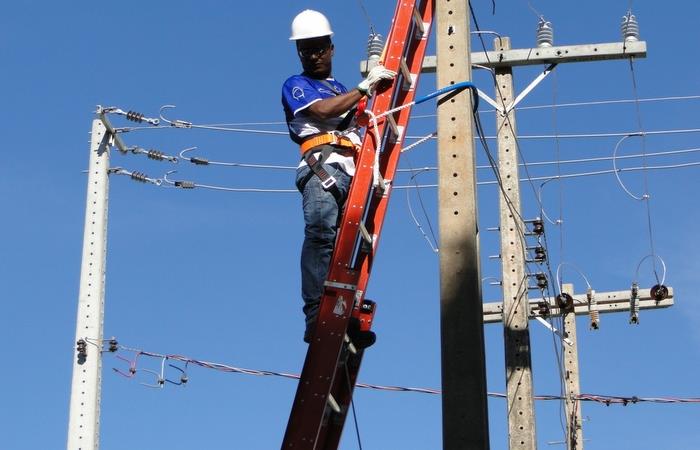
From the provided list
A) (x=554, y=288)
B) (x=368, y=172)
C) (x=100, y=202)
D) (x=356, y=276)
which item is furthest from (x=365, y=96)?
(x=554, y=288)

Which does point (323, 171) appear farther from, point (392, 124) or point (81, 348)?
point (81, 348)

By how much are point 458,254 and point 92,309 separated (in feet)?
19.5

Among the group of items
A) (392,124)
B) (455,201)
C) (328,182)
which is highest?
(392,124)

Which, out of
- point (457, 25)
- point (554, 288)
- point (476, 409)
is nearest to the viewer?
point (476, 409)

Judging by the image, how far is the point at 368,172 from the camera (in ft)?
22.7

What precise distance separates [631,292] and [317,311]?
A: 8.62 m

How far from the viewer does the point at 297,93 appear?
24.1ft

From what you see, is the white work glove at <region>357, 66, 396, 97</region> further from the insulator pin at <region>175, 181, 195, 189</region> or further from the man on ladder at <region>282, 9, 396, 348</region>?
the insulator pin at <region>175, 181, 195, 189</region>

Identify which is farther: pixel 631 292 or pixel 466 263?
pixel 631 292

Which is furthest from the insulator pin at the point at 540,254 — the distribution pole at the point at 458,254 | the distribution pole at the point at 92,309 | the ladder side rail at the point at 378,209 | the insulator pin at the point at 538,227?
the distribution pole at the point at 458,254

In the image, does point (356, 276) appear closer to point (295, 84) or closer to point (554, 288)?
point (295, 84)

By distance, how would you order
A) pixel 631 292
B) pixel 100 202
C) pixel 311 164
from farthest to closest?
pixel 631 292
pixel 100 202
pixel 311 164

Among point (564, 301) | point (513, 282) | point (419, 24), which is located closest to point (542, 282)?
point (564, 301)

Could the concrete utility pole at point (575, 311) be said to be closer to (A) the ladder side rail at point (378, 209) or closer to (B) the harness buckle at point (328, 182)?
(A) the ladder side rail at point (378, 209)
